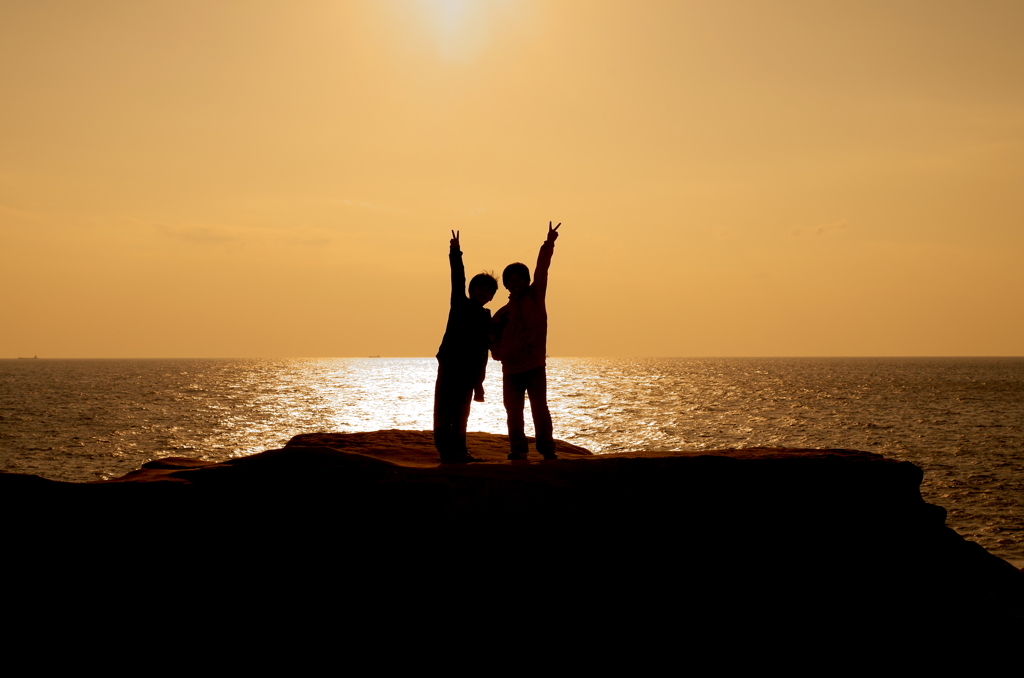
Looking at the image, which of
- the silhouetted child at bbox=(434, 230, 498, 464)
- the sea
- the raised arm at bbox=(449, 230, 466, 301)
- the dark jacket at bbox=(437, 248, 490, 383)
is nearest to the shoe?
the silhouetted child at bbox=(434, 230, 498, 464)

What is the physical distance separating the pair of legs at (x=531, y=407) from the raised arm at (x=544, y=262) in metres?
1.00

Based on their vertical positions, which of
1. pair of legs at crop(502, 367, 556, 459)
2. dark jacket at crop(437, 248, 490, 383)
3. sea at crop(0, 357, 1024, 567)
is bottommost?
sea at crop(0, 357, 1024, 567)

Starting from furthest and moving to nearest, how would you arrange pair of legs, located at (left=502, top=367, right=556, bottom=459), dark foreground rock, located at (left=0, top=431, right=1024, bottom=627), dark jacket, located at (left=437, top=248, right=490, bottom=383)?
dark jacket, located at (left=437, top=248, right=490, bottom=383)
pair of legs, located at (left=502, top=367, right=556, bottom=459)
dark foreground rock, located at (left=0, top=431, right=1024, bottom=627)

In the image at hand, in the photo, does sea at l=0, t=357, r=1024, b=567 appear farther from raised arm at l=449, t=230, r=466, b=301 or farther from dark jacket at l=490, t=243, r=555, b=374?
raised arm at l=449, t=230, r=466, b=301

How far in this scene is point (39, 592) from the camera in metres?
6.89

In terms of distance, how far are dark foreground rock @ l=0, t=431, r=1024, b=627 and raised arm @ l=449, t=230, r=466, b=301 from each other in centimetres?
211

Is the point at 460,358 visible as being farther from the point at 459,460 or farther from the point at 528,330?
the point at 459,460

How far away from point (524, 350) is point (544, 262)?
1076 millimetres

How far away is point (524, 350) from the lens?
8719mm

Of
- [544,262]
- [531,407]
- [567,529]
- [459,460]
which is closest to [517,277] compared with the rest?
[544,262]

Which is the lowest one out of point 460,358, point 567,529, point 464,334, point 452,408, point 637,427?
point 637,427

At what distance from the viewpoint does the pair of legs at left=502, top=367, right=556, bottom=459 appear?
8.64 meters

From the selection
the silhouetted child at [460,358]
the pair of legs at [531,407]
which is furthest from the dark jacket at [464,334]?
the pair of legs at [531,407]

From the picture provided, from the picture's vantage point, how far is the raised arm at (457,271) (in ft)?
28.2
